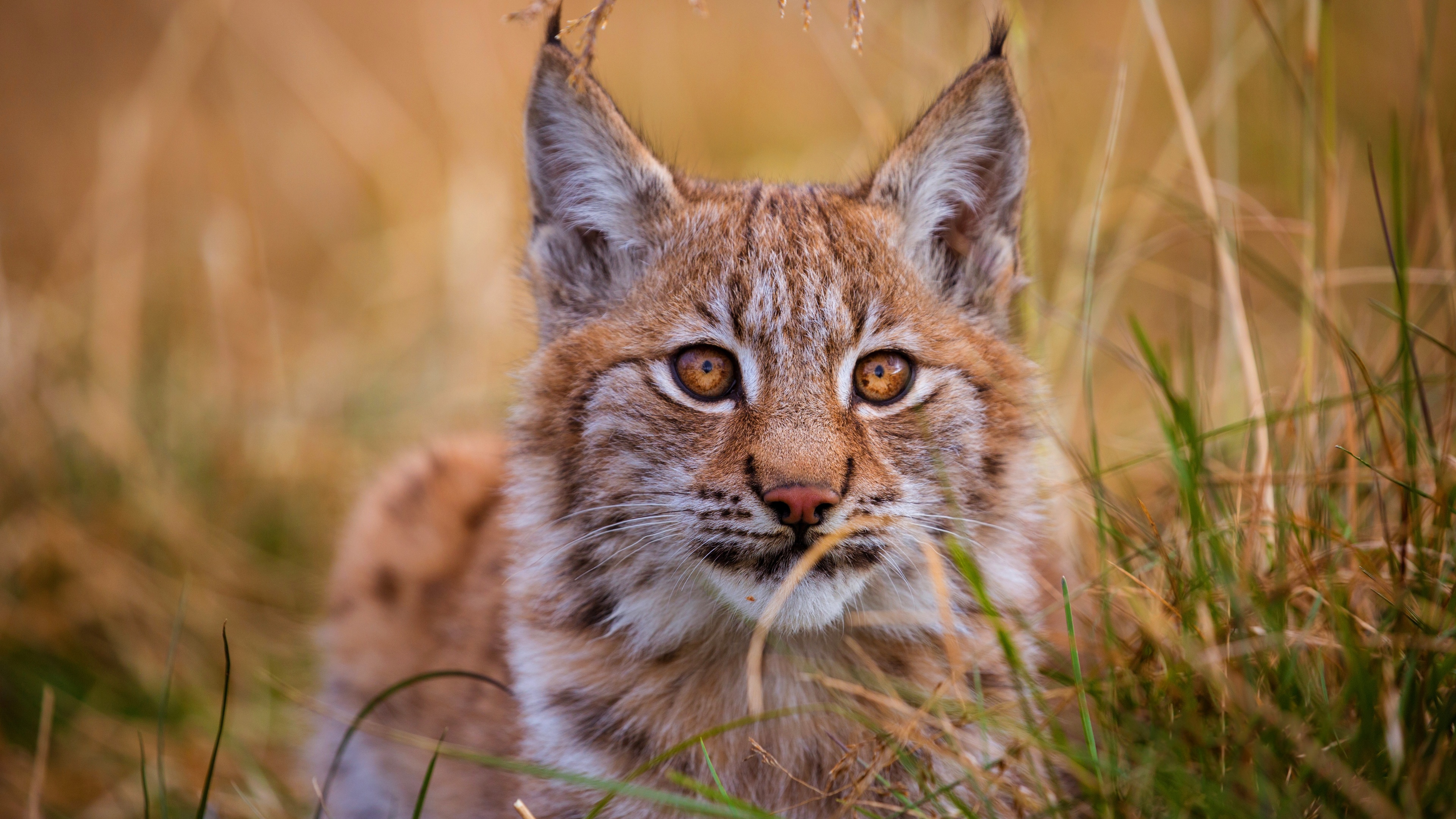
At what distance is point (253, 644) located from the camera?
5.17 m

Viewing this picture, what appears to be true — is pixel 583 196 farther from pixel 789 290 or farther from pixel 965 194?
pixel 965 194

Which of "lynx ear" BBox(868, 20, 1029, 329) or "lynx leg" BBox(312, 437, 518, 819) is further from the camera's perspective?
"lynx leg" BBox(312, 437, 518, 819)

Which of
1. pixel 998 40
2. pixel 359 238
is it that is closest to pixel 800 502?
pixel 998 40

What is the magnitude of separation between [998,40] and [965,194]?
0.48 meters

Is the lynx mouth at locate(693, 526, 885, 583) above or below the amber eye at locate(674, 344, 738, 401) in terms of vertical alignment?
below

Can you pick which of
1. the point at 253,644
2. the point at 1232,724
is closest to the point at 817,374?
the point at 1232,724

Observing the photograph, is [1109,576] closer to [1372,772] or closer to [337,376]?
[1372,772]

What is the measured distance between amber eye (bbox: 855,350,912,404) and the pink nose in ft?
1.61

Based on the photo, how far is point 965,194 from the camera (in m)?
3.45

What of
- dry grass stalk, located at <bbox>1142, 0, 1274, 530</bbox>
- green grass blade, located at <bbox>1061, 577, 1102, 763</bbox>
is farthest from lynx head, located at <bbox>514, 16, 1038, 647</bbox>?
dry grass stalk, located at <bbox>1142, 0, 1274, 530</bbox>

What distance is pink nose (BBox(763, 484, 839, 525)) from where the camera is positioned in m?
2.57

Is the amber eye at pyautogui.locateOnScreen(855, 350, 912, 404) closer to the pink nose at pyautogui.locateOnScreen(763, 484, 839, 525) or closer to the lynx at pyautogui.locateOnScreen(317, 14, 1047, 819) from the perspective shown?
the lynx at pyautogui.locateOnScreen(317, 14, 1047, 819)

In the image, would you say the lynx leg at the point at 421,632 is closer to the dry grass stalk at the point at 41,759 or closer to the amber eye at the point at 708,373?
the dry grass stalk at the point at 41,759

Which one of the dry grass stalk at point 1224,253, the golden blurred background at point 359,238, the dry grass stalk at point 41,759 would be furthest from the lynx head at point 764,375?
the dry grass stalk at point 41,759
